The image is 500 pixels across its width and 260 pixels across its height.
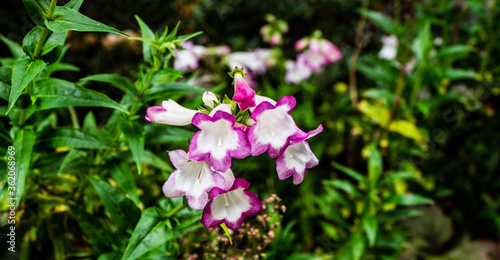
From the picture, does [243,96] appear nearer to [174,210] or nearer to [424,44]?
[174,210]

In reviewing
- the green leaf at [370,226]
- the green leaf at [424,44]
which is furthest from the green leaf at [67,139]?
the green leaf at [424,44]

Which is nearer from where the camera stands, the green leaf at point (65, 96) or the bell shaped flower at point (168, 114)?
the bell shaped flower at point (168, 114)

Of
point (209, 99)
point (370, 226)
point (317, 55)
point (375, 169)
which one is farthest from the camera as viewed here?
→ point (317, 55)

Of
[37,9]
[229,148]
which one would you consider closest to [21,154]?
[37,9]

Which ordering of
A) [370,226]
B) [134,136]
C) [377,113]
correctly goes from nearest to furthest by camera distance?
[134,136]
[370,226]
[377,113]

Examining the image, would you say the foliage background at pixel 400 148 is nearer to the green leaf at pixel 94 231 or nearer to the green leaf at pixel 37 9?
the green leaf at pixel 94 231

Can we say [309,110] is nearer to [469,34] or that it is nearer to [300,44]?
[300,44]
